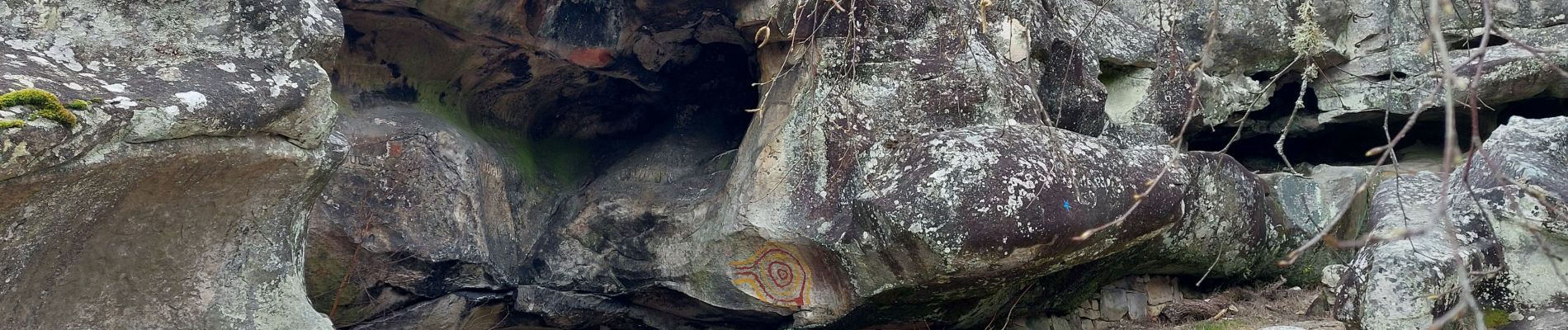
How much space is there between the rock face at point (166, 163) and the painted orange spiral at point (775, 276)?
170 centimetres

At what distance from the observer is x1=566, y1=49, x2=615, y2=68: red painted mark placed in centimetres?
480

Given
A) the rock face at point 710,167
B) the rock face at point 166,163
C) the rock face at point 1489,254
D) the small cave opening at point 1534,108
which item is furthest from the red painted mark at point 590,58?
the small cave opening at point 1534,108

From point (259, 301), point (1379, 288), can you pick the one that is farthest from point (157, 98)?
point (1379, 288)

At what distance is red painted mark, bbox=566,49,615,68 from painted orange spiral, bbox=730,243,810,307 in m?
1.01

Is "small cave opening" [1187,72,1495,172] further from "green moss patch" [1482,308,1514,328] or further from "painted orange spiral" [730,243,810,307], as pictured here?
"green moss patch" [1482,308,1514,328]

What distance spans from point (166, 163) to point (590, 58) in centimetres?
225

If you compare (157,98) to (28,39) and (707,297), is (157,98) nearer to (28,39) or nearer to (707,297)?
(28,39)

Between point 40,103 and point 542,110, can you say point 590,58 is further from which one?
point 40,103

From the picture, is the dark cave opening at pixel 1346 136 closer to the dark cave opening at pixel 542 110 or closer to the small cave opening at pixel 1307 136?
the small cave opening at pixel 1307 136

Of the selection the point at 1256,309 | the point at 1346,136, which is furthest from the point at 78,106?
the point at 1346,136

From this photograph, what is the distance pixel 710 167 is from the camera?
207 inches

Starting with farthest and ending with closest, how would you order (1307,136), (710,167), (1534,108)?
(1307,136), (1534,108), (710,167)

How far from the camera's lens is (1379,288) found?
3.33 m

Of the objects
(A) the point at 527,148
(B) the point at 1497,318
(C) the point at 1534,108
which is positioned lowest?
(A) the point at 527,148
